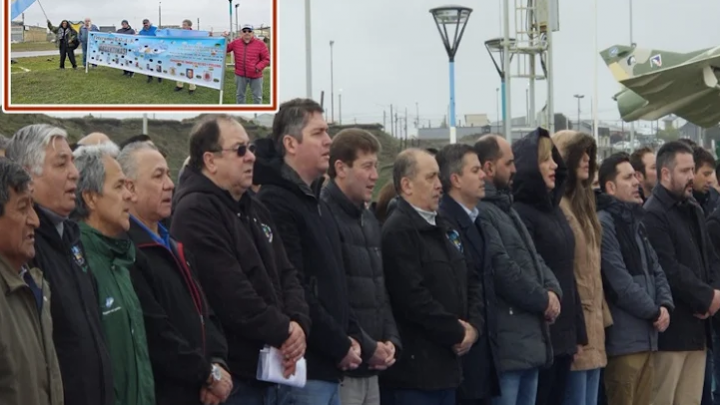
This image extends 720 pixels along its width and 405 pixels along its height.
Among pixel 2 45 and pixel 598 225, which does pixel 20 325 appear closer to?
pixel 2 45

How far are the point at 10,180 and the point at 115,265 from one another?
0.78 metres

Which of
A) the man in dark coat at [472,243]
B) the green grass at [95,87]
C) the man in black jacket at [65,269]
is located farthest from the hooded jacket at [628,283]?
the man in black jacket at [65,269]

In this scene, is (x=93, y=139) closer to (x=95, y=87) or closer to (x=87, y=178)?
(x=95, y=87)

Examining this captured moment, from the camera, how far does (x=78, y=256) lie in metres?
4.26

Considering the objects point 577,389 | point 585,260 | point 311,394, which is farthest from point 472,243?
point 311,394

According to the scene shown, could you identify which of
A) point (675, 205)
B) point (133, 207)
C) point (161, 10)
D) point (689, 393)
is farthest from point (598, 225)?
point (133, 207)

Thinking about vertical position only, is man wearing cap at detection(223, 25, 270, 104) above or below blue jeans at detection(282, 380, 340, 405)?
above

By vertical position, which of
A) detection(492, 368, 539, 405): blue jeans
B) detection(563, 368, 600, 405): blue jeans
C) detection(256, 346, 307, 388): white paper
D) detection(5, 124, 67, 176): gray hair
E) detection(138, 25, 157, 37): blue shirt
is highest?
detection(138, 25, 157, 37): blue shirt

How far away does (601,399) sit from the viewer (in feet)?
27.5

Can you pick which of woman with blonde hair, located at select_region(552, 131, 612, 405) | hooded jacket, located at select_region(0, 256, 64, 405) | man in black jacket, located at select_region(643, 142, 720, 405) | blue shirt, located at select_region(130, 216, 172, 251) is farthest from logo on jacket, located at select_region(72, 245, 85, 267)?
man in black jacket, located at select_region(643, 142, 720, 405)

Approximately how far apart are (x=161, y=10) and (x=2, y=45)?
3.05 feet

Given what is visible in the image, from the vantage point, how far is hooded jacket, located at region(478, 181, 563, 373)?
6863 mm

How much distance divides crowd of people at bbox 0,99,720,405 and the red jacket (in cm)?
65

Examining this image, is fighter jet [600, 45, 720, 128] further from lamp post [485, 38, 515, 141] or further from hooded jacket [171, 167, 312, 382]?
hooded jacket [171, 167, 312, 382]
